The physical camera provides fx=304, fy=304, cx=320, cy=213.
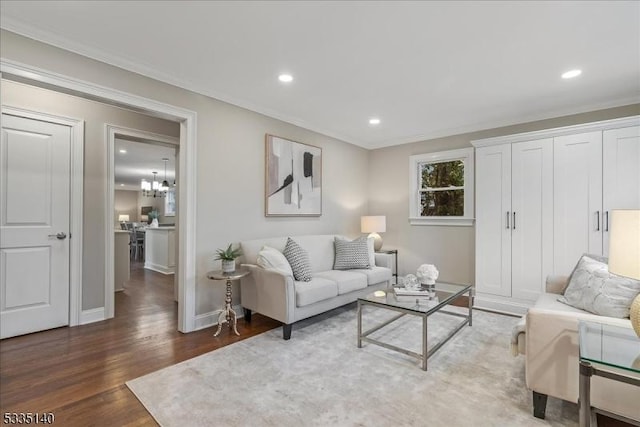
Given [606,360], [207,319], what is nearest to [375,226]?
[207,319]

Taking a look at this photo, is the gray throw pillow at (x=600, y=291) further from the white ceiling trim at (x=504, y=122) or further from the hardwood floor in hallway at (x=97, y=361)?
the hardwood floor in hallway at (x=97, y=361)

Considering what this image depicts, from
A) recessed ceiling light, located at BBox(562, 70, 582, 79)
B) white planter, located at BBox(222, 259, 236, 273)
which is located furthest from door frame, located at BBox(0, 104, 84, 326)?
recessed ceiling light, located at BBox(562, 70, 582, 79)

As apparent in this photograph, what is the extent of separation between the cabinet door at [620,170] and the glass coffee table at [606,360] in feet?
7.68

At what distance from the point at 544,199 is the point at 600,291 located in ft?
6.34

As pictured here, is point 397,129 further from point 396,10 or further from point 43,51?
point 43,51

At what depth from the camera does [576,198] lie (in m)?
3.42

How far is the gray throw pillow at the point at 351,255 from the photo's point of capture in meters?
4.02

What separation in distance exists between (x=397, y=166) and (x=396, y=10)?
3467mm

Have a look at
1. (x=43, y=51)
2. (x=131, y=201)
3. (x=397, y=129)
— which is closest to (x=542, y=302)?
(x=397, y=129)

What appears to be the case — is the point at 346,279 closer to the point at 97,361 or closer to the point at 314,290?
the point at 314,290

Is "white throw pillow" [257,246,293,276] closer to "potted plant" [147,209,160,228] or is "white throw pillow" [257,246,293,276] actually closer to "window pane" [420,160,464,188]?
"window pane" [420,160,464,188]

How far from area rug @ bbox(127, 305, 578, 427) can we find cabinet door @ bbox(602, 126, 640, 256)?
189 centimetres

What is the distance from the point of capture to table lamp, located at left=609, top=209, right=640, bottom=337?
1.31 m

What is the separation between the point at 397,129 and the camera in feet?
15.5
